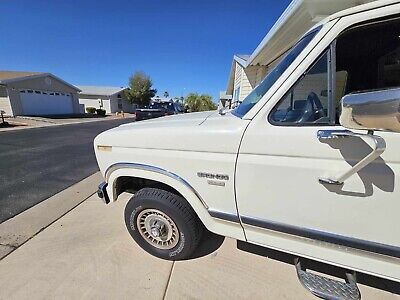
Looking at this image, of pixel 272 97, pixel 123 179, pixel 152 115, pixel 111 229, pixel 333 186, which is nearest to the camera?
pixel 333 186

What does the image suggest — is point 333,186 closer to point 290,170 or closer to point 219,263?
point 290,170

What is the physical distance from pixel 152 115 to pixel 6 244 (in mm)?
11203

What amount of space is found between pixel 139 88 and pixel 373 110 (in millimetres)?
49313

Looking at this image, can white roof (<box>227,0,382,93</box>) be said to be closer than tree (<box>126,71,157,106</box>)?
Yes

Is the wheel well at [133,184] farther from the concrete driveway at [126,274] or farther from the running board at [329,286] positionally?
the running board at [329,286]

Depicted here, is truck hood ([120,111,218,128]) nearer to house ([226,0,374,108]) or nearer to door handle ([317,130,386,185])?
door handle ([317,130,386,185])

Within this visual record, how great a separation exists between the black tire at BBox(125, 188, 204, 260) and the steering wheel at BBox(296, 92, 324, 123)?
128cm

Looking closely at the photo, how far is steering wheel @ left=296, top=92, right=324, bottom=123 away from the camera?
1.71 metres

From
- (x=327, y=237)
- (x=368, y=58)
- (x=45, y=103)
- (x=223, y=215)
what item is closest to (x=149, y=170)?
(x=223, y=215)

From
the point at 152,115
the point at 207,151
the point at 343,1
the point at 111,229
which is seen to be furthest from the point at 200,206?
the point at 152,115

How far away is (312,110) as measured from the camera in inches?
69.1

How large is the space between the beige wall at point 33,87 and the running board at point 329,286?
2986 centimetres

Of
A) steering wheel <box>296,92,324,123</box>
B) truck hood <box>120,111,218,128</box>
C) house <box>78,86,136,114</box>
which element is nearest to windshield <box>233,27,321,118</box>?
steering wheel <box>296,92,324,123</box>

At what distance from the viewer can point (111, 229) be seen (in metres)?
3.14
